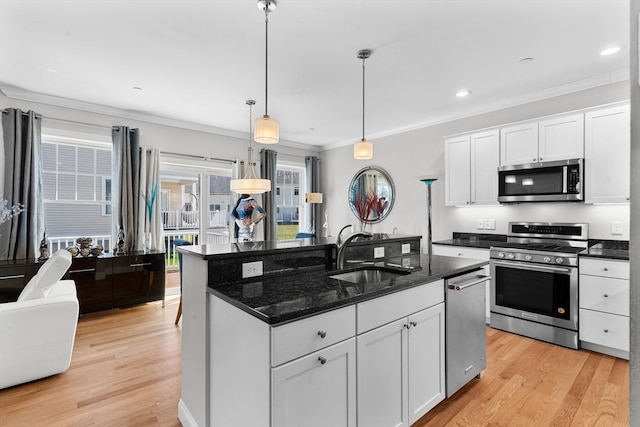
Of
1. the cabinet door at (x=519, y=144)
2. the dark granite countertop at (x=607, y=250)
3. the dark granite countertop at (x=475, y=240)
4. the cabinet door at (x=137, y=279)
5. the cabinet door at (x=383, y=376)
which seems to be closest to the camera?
the cabinet door at (x=383, y=376)

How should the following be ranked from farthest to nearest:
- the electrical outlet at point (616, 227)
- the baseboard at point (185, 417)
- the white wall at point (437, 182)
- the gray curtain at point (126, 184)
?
1. the gray curtain at point (126, 184)
2. the white wall at point (437, 182)
3. the electrical outlet at point (616, 227)
4. the baseboard at point (185, 417)

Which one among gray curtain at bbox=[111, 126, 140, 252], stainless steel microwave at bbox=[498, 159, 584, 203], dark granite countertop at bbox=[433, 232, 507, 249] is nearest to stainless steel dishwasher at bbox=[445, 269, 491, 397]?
dark granite countertop at bbox=[433, 232, 507, 249]

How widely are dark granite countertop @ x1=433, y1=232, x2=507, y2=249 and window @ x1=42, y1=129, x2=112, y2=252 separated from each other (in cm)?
451

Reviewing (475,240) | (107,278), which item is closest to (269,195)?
(107,278)

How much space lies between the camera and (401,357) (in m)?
1.89

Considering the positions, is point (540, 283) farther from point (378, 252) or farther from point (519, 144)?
point (378, 252)

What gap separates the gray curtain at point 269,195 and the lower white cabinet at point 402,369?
4056mm

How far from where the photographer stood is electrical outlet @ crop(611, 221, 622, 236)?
3297 mm

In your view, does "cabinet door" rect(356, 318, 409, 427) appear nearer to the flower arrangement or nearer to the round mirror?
the round mirror

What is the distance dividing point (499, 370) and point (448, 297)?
1103mm

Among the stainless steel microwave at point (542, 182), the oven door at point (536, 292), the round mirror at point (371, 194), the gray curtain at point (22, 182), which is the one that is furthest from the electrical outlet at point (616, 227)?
the gray curtain at point (22, 182)

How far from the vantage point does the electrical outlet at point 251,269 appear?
6.37 ft

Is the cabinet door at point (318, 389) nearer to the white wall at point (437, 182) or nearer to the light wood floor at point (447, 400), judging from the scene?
the light wood floor at point (447, 400)

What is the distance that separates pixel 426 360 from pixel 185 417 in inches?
59.2
